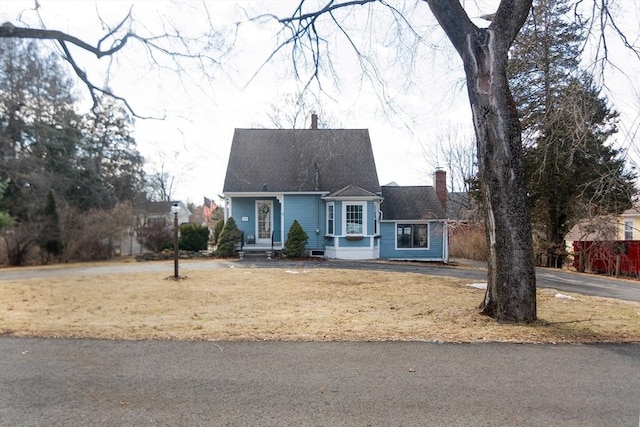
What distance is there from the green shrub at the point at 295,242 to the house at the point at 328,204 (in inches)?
43.2

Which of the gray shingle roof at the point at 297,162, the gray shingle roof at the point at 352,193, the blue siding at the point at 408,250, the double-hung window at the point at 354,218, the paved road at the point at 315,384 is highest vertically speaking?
the gray shingle roof at the point at 297,162

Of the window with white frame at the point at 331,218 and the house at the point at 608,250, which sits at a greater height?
the window with white frame at the point at 331,218

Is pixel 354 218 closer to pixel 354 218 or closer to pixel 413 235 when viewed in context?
pixel 354 218

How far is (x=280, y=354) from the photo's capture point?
5.05 m

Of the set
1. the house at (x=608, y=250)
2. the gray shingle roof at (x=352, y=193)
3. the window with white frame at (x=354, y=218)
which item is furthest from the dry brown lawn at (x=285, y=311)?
the house at (x=608, y=250)

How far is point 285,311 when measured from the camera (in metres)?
8.11

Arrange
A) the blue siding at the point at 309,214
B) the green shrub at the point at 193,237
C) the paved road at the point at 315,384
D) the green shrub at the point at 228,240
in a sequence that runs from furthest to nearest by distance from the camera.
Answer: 1. the green shrub at the point at 193,237
2. the blue siding at the point at 309,214
3. the green shrub at the point at 228,240
4. the paved road at the point at 315,384

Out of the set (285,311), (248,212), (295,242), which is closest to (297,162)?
(248,212)

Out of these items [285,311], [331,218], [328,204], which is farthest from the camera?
[328,204]

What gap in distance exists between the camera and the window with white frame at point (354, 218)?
21516mm

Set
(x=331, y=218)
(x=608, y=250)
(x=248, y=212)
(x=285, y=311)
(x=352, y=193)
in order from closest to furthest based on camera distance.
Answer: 1. (x=285, y=311)
2. (x=608, y=250)
3. (x=352, y=193)
4. (x=331, y=218)
5. (x=248, y=212)

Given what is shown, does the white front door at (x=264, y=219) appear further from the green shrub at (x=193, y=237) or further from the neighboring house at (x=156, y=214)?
the neighboring house at (x=156, y=214)

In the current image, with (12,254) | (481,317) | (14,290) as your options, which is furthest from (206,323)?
(12,254)

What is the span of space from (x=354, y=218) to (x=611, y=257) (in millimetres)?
11789
